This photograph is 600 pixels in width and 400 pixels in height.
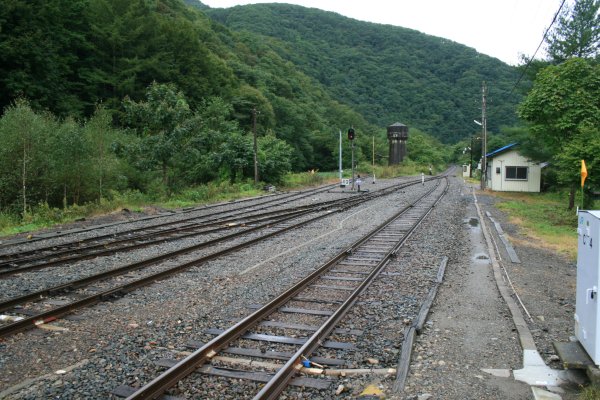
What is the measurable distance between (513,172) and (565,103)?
47.7 feet

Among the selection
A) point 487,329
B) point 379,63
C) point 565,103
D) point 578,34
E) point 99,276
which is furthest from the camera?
point 379,63

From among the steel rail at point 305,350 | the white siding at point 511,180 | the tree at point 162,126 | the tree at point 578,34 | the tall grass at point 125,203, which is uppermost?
the tree at point 578,34

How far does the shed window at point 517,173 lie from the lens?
111ft

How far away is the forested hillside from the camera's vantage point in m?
133

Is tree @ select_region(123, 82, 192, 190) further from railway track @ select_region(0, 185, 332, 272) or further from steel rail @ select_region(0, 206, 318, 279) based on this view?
steel rail @ select_region(0, 206, 318, 279)

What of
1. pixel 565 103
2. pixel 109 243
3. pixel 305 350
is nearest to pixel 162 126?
pixel 109 243

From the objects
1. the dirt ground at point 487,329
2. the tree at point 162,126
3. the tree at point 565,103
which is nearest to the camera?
the dirt ground at point 487,329

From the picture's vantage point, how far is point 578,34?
33000 mm

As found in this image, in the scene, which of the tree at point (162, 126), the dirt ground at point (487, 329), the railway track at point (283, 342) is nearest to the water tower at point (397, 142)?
the tree at point (162, 126)

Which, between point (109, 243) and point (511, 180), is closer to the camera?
point (109, 243)

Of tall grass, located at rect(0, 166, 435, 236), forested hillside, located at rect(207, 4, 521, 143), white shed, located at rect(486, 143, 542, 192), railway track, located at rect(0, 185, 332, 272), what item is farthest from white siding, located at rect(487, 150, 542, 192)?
forested hillside, located at rect(207, 4, 521, 143)

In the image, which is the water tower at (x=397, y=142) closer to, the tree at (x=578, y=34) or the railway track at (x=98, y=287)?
the tree at (x=578, y=34)

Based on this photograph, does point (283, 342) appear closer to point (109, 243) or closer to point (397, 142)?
point (109, 243)

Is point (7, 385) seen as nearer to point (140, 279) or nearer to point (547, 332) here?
point (140, 279)
